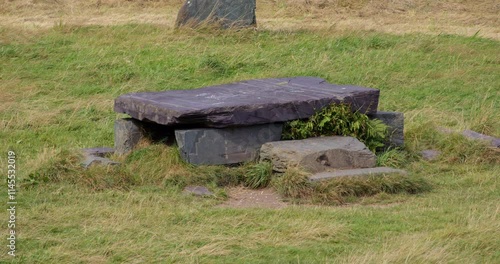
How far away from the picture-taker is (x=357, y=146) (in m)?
8.54

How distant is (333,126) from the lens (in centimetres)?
887

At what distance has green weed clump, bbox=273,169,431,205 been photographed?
7.81m

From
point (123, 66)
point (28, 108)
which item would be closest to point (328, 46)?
point (123, 66)

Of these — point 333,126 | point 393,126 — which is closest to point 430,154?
point 393,126

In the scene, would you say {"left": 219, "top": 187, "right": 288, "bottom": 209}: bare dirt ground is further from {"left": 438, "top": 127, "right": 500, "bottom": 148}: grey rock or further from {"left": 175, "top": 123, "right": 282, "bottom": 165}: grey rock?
{"left": 438, "top": 127, "right": 500, "bottom": 148}: grey rock

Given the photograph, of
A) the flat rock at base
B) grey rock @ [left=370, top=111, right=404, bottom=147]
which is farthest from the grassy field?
the flat rock at base

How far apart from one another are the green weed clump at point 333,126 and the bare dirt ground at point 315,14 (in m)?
6.03

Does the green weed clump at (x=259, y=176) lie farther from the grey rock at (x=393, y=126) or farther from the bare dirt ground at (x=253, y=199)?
the grey rock at (x=393, y=126)

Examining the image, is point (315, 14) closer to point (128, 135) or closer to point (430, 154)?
point (430, 154)

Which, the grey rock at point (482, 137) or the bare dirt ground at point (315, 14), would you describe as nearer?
the grey rock at point (482, 137)

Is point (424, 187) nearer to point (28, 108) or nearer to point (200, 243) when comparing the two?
point (200, 243)

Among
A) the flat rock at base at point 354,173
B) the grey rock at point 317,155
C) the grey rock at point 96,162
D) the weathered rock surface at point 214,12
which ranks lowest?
the grey rock at point 96,162

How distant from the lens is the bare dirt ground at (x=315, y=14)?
15766 millimetres

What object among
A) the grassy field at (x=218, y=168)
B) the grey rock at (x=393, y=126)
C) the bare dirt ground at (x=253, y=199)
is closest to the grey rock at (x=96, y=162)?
the grassy field at (x=218, y=168)
